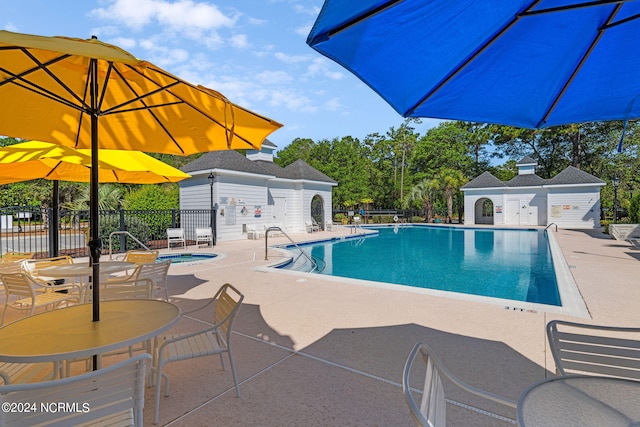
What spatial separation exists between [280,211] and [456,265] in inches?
463

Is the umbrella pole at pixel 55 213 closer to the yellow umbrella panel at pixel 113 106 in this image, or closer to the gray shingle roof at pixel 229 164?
the yellow umbrella panel at pixel 113 106

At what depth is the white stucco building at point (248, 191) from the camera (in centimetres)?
1622

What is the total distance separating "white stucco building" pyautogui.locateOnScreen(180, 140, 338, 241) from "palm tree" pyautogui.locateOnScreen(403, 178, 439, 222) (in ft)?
41.8

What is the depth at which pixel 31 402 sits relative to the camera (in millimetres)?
1377

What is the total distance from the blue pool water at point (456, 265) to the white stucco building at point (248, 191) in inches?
161

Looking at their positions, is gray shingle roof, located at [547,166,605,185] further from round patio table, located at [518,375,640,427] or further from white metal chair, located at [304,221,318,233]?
round patio table, located at [518,375,640,427]

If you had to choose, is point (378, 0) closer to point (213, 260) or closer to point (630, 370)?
point (630, 370)

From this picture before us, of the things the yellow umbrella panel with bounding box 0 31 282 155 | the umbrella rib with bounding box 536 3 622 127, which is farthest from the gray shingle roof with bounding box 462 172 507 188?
the yellow umbrella panel with bounding box 0 31 282 155

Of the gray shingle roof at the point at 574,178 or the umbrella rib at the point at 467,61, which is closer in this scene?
the umbrella rib at the point at 467,61

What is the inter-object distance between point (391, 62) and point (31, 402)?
255cm

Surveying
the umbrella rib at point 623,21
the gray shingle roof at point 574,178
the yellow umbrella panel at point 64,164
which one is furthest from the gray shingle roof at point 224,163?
the gray shingle roof at point 574,178

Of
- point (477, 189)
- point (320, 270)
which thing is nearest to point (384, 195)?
point (477, 189)

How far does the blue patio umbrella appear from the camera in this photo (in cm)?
186

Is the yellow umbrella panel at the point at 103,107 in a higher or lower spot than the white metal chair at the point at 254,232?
higher
